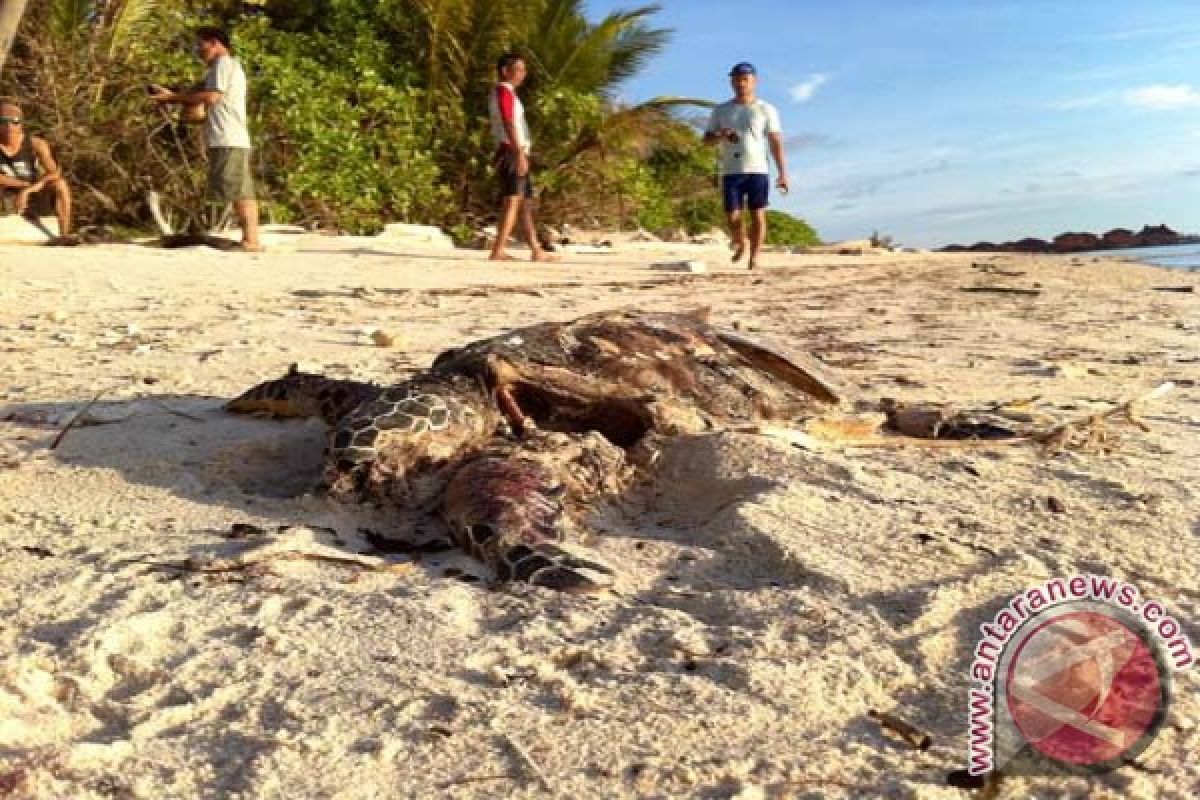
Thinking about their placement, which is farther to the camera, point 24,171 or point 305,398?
point 24,171

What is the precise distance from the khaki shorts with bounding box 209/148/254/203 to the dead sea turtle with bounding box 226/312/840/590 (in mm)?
4852

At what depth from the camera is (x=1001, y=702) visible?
5.16 ft

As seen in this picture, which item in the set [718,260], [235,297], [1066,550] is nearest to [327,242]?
[235,297]

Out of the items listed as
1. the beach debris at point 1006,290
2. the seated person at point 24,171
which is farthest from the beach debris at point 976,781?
the seated person at point 24,171

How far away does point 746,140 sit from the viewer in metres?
8.35

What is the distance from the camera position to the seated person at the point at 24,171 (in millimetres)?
8148

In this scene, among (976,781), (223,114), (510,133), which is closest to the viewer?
(976,781)

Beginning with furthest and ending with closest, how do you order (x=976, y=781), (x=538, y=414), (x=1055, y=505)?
(x=538, y=414)
(x=1055, y=505)
(x=976, y=781)

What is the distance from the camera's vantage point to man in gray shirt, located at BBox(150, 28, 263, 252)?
7387 millimetres

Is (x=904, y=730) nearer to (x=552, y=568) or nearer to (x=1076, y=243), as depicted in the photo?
(x=552, y=568)

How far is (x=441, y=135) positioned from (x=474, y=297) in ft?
23.4

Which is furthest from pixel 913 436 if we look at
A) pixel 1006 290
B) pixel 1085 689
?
pixel 1006 290

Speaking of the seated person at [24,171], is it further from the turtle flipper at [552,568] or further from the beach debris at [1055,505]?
the beach debris at [1055,505]

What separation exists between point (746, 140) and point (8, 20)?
7.04 metres
